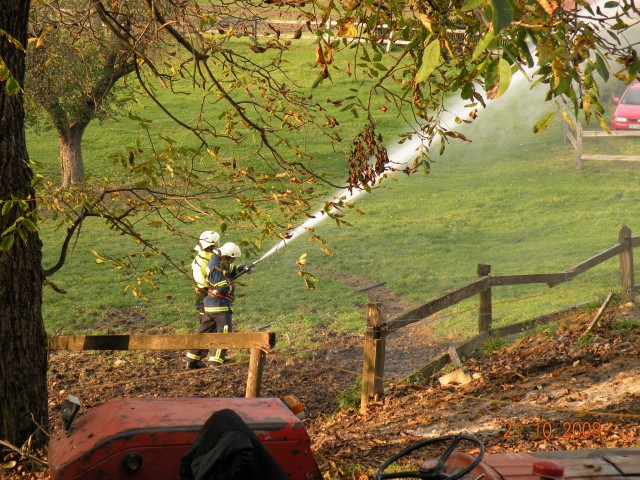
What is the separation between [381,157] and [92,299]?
34.5 feet

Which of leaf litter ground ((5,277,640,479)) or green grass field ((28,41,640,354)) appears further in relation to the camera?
green grass field ((28,41,640,354))

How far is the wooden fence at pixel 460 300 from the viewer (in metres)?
8.64

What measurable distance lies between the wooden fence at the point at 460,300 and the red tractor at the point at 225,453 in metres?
4.02

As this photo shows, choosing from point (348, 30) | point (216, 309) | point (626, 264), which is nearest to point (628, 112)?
point (626, 264)

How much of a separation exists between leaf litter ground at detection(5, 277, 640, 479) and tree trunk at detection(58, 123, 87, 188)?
10102 mm

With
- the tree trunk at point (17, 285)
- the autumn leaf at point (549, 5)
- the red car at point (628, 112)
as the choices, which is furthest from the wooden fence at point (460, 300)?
the red car at point (628, 112)

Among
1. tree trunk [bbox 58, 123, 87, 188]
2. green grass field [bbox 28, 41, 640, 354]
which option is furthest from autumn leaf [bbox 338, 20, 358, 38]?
tree trunk [bbox 58, 123, 87, 188]

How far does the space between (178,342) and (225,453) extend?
4813mm

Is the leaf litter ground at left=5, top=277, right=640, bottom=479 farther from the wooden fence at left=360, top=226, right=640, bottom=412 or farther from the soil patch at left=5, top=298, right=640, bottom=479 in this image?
the wooden fence at left=360, top=226, right=640, bottom=412

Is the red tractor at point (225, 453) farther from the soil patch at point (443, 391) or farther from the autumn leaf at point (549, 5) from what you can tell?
the soil patch at point (443, 391)

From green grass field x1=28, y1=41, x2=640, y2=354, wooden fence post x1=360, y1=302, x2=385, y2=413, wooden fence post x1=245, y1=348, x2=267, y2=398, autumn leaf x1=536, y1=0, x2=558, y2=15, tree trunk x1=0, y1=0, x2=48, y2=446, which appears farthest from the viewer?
green grass field x1=28, y1=41, x2=640, y2=354

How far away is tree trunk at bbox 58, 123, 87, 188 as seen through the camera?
21.6m

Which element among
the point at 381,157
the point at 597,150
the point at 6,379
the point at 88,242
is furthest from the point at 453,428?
the point at 597,150

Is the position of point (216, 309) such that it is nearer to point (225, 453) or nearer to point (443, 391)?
point (443, 391)
